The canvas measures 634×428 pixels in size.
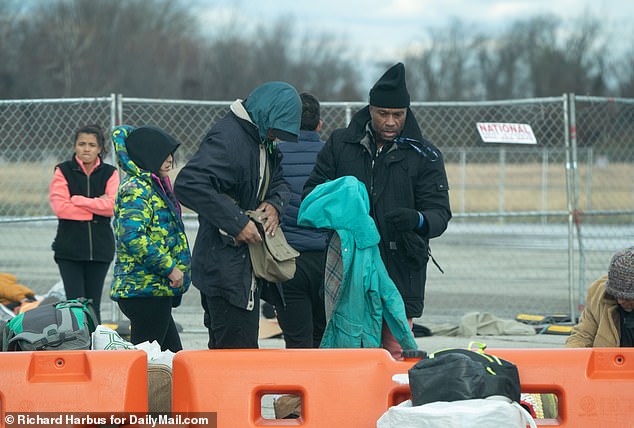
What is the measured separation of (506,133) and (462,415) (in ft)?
19.4

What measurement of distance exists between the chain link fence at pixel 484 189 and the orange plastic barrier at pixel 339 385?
4.28m

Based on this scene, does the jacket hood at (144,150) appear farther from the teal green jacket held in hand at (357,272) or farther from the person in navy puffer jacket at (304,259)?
the teal green jacket held in hand at (357,272)

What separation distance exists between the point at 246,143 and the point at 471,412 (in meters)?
1.74

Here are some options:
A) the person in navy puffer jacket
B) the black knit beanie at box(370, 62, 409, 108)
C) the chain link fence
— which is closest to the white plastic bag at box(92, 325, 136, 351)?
the person in navy puffer jacket

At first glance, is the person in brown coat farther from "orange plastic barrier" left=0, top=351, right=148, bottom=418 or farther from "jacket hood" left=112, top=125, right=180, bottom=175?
"jacket hood" left=112, top=125, right=180, bottom=175

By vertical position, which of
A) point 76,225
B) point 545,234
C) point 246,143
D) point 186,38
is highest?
point 186,38

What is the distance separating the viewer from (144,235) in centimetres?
584

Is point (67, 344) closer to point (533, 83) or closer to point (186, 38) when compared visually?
point (533, 83)

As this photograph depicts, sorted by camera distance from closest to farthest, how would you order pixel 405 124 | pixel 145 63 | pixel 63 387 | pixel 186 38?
pixel 63 387, pixel 405 124, pixel 145 63, pixel 186 38

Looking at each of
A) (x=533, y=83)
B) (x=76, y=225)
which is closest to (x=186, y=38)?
(x=533, y=83)

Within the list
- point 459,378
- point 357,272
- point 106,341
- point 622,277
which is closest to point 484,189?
point 622,277

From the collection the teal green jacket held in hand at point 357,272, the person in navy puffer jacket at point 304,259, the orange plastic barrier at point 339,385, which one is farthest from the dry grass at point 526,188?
the orange plastic barrier at point 339,385

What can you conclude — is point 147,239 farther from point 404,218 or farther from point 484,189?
point 484,189

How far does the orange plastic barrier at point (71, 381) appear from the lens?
4645 millimetres
